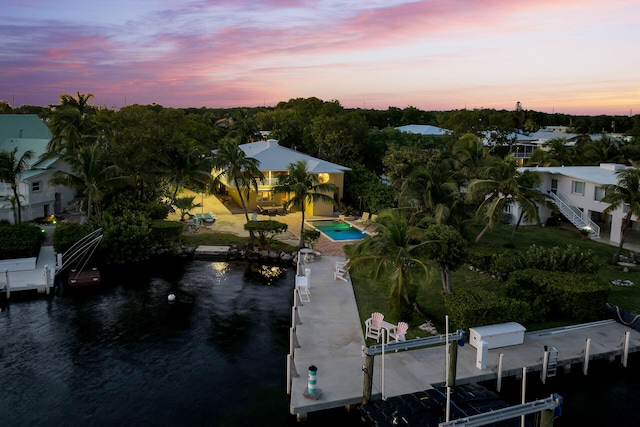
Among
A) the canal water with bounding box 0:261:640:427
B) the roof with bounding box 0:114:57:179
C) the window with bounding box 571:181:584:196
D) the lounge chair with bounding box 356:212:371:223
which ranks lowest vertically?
the canal water with bounding box 0:261:640:427

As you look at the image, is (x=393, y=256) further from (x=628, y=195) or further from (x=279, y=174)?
(x=279, y=174)

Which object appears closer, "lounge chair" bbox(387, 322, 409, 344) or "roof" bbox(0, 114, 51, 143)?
"lounge chair" bbox(387, 322, 409, 344)

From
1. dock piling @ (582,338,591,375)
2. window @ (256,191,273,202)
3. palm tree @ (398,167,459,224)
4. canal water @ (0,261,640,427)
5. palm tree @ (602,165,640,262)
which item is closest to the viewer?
canal water @ (0,261,640,427)

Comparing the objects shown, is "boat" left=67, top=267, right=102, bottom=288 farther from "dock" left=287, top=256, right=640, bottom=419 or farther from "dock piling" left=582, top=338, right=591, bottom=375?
"dock piling" left=582, top=338, right=591, bottom=375

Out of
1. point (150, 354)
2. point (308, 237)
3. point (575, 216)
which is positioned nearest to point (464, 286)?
point (308, 237)

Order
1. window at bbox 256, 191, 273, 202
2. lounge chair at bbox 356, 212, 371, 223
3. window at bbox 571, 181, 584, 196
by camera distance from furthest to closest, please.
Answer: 1. window at bbox 256, 191, 273, 202
2. lounge chair at bbox 356, 212, 371, 223
3. window at bbox 571, 181, 584, 196

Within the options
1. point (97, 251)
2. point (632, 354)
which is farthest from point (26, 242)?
point (632, 354)

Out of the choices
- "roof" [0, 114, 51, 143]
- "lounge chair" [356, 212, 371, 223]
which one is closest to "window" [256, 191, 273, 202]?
"lounge chair" [356, 212, 371, 223]
